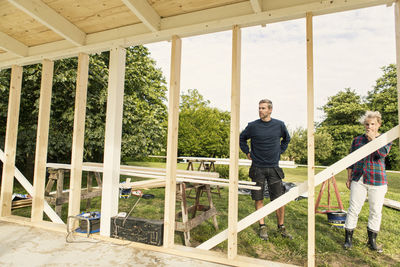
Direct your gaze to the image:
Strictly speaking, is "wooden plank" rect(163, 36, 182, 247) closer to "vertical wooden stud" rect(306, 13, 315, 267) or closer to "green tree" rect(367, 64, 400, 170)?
"vertical wooden stud" rect(306, 13, 315, 267)

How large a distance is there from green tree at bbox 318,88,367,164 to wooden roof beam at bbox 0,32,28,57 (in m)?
23.0

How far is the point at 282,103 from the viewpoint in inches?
701

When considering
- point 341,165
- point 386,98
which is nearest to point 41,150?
point 341,165

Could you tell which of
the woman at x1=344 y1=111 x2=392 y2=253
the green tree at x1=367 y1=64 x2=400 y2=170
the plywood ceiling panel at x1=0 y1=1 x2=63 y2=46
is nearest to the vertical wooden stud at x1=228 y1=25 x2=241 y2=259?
the woman at x1=344 y1=111 x2=392 y2=253

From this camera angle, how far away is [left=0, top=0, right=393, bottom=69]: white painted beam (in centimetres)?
215

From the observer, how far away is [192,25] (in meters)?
2.60

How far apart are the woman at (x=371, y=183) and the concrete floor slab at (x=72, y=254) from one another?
1.80 m

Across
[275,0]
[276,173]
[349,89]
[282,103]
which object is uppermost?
[349,89]

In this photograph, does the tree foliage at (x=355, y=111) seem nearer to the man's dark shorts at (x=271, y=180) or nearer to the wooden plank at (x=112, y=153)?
the man's dark shorts at (x=271, y=180)

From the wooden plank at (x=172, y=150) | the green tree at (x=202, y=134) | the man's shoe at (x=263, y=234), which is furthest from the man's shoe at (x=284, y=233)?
the green tree at (x=202, y=134)

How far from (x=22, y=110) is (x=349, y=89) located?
32.9 meters

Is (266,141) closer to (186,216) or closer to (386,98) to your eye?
(186,216)

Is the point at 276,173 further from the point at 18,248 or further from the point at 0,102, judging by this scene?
the point at 0,102

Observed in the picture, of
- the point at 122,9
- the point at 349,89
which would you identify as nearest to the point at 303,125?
the point at 349,89
